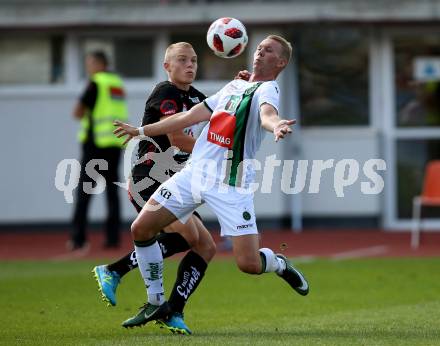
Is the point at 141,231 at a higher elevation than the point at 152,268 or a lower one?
higher

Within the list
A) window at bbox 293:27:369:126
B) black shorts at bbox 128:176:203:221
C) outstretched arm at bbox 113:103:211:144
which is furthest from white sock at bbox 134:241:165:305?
window at bbox 293:27:369:126

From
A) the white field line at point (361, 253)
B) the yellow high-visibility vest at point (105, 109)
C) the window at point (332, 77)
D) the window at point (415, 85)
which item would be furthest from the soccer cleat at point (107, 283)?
the window at point (415, 85)

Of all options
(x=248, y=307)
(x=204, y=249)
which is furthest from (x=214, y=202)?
(x=248, y=307)

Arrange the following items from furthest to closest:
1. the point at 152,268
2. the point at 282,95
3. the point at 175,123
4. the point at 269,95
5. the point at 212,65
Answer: the point at 282,95 < the point at 212,65 < the point at 152,268 < the point at 175,123 < the point at 269,95

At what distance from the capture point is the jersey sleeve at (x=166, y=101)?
9.50 metres

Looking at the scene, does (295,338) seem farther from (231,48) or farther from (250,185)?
(231,48)

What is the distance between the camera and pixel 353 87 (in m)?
20.8

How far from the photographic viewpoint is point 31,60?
20.9 metres

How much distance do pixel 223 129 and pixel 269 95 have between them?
20.7 inches

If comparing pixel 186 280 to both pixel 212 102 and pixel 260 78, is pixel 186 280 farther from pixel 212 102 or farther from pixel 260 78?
pixel 260 78

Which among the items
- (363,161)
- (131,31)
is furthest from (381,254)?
(131,31)

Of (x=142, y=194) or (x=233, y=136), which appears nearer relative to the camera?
(x=233, y=136)

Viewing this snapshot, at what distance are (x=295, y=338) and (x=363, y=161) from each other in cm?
1198

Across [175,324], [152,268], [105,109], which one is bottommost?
[175,324]
